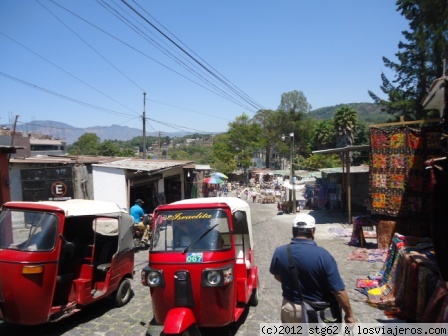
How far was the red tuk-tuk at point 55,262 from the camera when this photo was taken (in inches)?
202

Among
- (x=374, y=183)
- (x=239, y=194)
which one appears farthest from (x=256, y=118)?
(x=374, y=183)

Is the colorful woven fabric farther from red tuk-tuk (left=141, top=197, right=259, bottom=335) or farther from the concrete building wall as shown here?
the concrete building wall

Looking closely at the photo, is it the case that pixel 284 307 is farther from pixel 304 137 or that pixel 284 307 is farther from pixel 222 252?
pixel 304 137

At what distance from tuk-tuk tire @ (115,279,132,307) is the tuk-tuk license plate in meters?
2.98

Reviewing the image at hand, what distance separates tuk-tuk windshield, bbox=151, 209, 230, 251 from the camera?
516 centimetres

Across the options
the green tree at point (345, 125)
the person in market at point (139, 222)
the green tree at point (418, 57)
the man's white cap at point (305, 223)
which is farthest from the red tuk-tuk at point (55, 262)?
the green tree at point (345, 125)

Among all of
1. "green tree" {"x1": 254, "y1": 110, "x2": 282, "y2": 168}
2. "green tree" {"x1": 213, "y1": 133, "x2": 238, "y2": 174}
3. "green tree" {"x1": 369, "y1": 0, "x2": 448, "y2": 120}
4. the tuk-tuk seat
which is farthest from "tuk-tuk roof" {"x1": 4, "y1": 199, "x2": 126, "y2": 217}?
"green tree" {"x1": 254, "y1": 110, "x2": 282, "y2": 168}

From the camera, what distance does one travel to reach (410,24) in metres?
31.0

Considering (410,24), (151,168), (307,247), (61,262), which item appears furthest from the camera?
(410,24)

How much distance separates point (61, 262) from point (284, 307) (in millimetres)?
4440

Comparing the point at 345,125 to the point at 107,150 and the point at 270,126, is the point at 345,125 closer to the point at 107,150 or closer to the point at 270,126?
the point at 270,126

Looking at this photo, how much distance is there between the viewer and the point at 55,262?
546 cm

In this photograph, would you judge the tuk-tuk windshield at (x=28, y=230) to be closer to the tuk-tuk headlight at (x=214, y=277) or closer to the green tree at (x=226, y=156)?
the tuk-tuk headlight at (x=214, y=277)

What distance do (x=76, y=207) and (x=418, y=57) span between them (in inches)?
1293
